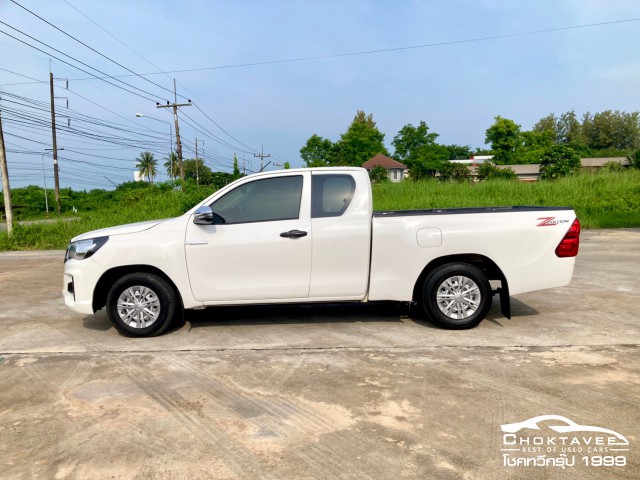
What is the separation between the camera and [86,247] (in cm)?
562

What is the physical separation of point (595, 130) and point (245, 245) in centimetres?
10658

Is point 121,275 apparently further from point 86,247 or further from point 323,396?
point 323,396

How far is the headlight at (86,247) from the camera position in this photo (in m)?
5.58

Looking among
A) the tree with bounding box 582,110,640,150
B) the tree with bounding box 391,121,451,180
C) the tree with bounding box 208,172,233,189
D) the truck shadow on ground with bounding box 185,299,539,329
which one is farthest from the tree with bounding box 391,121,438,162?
the truck shadow on ground with bounding box 185,299,539,329

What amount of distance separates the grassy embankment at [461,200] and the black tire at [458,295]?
14.5m

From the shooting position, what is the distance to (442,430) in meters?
3.40

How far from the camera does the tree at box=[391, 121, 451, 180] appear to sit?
56766 millimetres

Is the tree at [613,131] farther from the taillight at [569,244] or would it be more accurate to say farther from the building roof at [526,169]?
the taillight at [569,244]

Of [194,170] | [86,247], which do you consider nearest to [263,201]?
[86,247]

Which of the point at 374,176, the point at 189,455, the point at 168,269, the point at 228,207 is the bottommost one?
the point at 189,455

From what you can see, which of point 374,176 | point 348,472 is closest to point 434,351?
point 348,472

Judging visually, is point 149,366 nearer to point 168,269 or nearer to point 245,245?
point 168,269

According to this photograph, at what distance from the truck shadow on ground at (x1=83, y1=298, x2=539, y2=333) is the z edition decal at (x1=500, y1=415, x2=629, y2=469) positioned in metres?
2.39

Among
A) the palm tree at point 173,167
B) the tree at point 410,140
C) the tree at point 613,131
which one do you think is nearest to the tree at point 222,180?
the palm tree at point 173,167
